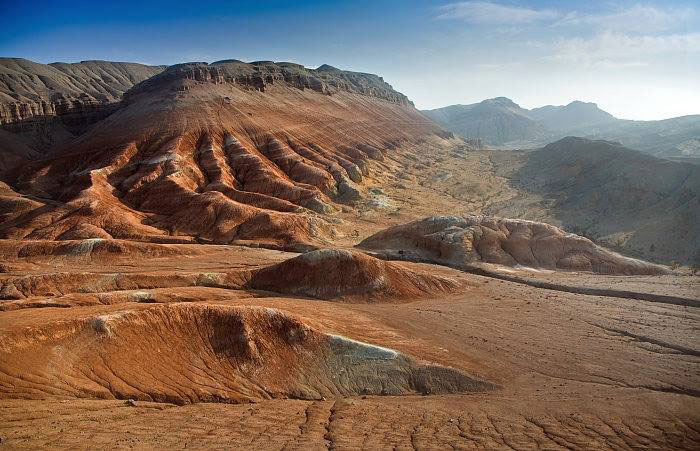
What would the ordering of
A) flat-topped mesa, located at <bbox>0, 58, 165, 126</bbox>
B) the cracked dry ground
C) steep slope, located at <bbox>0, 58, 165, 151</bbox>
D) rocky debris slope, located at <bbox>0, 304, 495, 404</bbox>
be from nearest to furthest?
the cracked dry ground
rocky debris slope, located at <bbox>0, 304, 495, 404</bbox>
steep slope, located at <bbox>0, 58, 165, 151</bbox>
flat-topped mesa, located at <bbox>0, 58, 165, 126</bbox>

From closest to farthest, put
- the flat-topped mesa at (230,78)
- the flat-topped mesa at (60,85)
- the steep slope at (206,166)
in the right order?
the steep slope at (206,166) < the flat-topped mesa at (230,78) < the flat-topped mesa at (60,85)

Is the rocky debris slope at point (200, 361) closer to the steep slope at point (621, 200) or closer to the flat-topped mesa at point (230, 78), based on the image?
the steep slope at point (621, 200)

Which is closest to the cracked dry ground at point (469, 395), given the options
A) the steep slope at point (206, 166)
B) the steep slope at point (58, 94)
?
the steep slope at point (206, 166)

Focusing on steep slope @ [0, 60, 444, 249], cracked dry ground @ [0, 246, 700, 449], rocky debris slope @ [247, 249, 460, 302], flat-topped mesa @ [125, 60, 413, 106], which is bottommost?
cracked dry ground @ [0, 246, 700, 449]

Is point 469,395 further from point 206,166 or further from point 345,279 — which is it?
point 206,166

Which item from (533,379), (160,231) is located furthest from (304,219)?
(533,379)

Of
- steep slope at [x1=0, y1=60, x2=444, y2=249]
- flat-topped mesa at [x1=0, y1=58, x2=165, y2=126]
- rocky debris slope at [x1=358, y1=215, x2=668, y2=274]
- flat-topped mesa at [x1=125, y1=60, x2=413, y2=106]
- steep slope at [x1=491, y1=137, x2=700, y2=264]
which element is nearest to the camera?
rocky debris slope at [x1=358, y1=215, x2=668, y2=274]

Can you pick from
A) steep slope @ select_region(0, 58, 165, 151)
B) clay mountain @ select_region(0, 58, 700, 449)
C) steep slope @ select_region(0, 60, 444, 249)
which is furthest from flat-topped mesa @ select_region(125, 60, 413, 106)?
clay mountain @ select_region(0, 58, 700, 449)

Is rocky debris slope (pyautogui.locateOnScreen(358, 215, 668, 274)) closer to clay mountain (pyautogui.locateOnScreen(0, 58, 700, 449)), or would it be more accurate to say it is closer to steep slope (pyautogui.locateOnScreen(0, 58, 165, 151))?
clay mountain (pyautogui.locateOnScreen(0, 58, 700, 449))
